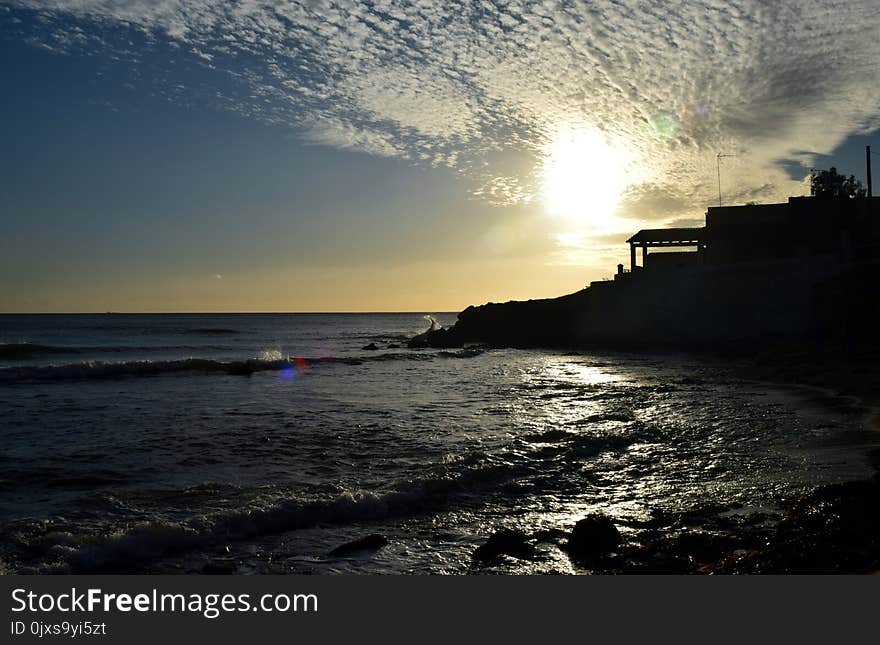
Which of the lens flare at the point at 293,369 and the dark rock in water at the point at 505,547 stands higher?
the lens flare at the point at 293,369

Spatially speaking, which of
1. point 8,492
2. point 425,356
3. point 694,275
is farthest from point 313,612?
point 694,275

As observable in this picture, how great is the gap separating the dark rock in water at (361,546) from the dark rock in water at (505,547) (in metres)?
1.09

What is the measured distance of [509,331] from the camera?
2163 inches

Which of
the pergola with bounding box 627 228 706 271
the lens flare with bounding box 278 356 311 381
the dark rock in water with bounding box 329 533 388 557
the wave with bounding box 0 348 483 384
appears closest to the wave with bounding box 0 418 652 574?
the dark rock in water with bounding box 329 533 388 557

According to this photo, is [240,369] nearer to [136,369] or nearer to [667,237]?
[136,369]

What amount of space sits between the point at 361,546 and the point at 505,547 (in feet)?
5.10

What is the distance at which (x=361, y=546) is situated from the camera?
6648 millimetres

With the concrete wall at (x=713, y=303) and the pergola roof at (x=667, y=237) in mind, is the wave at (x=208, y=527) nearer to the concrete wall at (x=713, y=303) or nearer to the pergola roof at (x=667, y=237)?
the concrete wall at (x=713, y=303)

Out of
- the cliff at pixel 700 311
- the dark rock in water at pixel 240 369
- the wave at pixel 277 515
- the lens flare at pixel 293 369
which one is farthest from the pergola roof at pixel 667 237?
the wave at pixel 277 515

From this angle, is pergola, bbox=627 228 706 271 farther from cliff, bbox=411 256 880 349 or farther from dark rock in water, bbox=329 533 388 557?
dark rock in water, bbox=329 533 388 557

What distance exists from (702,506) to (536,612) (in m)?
4.17

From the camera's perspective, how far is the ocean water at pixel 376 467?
263 inches

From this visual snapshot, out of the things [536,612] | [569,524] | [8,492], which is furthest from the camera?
[8,492]

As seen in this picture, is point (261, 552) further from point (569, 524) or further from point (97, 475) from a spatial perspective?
point (97, 475)
